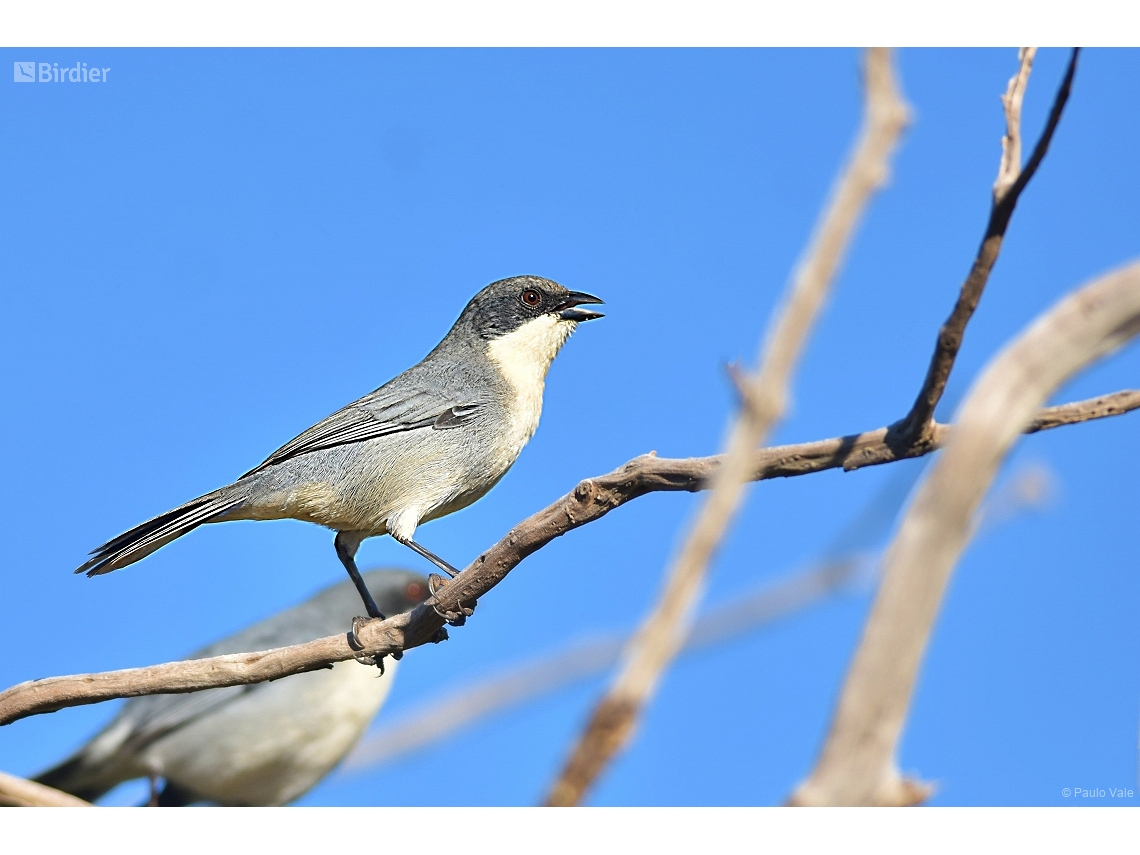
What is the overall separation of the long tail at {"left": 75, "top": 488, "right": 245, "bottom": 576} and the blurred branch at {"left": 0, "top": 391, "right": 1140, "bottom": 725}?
0.86 meters

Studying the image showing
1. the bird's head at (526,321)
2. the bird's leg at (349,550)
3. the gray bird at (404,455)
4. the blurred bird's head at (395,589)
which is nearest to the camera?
the gray bird at (404,455)

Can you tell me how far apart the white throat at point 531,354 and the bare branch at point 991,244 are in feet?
13.5

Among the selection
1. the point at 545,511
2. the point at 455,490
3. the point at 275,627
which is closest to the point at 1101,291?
the point at 545,511

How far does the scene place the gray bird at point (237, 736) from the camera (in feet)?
27.8

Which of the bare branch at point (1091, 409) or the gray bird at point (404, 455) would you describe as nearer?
the bare branch at point (1091, 409)

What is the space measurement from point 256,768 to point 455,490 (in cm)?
333

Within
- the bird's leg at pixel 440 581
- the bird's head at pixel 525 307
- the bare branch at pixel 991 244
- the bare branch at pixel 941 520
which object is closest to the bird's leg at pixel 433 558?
the bird's leg at pixel 440 581

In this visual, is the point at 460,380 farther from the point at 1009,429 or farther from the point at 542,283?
the point at 1009,429

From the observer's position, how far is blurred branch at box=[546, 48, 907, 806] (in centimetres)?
103

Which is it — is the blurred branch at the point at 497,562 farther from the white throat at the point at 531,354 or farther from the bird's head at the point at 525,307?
the bird's head at the point at 525,307

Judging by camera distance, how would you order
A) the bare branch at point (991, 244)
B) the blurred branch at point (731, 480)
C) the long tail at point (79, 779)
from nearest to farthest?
the blurred branch at point (731, 480) → the bare branch at point (991, 244) → the long tail at point (79, 779)

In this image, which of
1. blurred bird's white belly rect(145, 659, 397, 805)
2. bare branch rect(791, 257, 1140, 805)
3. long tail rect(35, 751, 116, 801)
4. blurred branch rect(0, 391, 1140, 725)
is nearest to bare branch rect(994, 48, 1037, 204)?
blurred branch rect(0, 391, 1140, 725)

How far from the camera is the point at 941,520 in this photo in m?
1.22

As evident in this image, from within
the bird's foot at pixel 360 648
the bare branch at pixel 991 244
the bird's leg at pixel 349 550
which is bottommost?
the bird's foot at pixel 360 648
